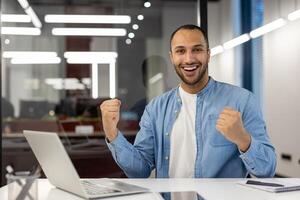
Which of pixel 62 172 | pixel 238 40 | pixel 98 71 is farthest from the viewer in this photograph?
pixel 238 40

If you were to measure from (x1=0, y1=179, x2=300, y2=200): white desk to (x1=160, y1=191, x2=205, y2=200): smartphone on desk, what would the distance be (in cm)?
2

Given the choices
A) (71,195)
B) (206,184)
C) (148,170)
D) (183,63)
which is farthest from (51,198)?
(183,63)

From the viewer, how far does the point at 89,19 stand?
384 centimetres

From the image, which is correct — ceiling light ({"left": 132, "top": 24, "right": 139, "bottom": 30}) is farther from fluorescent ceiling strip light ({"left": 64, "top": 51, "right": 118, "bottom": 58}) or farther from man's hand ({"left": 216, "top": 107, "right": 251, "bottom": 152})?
man's hand ({"left": 216, "top": 107, "right": 251, "bottom": 152})

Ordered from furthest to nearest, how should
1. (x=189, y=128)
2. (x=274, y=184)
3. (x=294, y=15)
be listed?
1. (x=294, y=15)
2. (x=189, y=128)
3. (x=274, y=184)

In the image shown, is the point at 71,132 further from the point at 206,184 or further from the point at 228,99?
the point at 206,184

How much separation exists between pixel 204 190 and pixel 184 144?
53cm

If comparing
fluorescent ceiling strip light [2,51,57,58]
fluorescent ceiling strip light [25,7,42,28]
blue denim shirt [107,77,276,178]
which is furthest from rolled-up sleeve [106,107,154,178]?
fluorescent ceiling strip light [25,7,42,28]

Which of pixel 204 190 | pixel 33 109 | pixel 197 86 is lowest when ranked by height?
pixel 204 190

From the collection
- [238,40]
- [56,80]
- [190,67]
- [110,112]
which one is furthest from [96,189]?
[238,40]

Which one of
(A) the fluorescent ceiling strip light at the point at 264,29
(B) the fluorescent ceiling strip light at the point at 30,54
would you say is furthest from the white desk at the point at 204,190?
(A) the fluorescent ceiling strip light at the point at 264,29

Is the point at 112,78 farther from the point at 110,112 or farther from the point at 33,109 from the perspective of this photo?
the point at 110,112

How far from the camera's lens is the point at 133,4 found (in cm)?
387

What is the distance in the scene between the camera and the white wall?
3.64 meters
